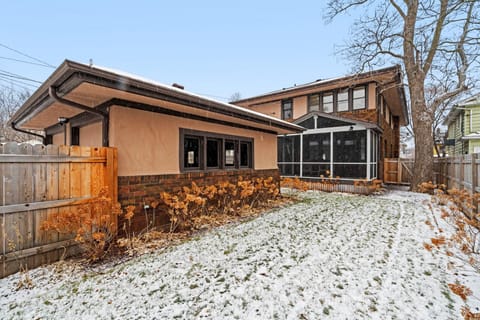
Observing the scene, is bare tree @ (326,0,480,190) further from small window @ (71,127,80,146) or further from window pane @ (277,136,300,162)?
small window @ (71,127,80,146)

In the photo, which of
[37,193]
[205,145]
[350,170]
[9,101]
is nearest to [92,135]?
[37,193]

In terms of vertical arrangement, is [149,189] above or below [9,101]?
below

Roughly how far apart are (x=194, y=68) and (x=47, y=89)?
3158cm

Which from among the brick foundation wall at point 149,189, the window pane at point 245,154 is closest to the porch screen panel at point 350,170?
the window pane at point 245,154

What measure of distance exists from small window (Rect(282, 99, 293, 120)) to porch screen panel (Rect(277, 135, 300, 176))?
225cm

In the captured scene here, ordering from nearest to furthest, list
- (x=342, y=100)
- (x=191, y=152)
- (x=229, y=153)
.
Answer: (x=191, y=152) → (x=229, y=153) → (x=342, y=100)

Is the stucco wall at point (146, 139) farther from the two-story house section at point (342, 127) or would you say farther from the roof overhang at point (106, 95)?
the two-story house section at point (342, 127)

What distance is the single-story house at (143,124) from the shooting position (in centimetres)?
355

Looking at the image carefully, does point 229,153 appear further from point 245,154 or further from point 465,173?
point 465,173

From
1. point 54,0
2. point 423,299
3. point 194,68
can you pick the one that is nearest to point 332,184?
point 423,299

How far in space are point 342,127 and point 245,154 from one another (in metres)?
5.55

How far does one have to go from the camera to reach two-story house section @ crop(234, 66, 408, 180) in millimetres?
9906

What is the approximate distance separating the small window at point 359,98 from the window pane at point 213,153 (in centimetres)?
856

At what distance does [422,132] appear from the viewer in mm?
9461
